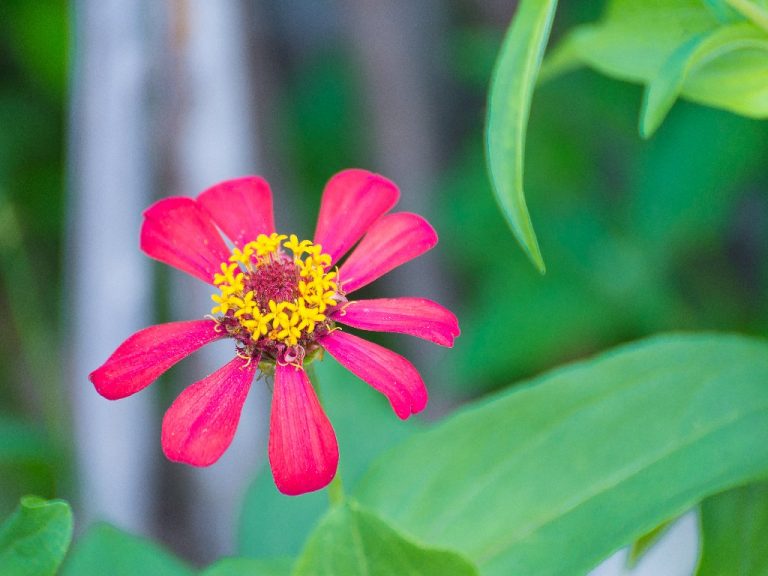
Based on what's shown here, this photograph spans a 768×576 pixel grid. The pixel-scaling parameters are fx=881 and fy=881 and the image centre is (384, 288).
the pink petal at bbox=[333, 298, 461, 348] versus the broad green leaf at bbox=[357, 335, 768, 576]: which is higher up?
the pink petal at bbox=[333, 298, 461, 348]

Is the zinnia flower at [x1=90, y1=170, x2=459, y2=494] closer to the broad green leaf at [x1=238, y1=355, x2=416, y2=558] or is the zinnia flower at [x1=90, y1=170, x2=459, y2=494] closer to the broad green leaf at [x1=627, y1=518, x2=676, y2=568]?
the broad green leaf at [x1=238, y1=355, x2=416, y2=558]

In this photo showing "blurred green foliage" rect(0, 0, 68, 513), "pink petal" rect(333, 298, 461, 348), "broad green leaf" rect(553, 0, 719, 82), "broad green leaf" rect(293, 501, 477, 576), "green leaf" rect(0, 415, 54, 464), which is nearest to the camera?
"broad green leaf" rect(293, 501, 477, 576)

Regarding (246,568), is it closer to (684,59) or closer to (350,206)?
(350,206)

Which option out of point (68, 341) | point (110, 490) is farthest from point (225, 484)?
point (68, 341)

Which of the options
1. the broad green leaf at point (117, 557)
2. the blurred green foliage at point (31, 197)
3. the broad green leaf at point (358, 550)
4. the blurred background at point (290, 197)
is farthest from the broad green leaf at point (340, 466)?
the blurred green foliage at point (31, 197)

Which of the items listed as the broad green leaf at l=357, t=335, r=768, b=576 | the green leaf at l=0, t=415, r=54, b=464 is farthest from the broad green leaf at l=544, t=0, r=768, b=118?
the green leaf at l=0, t=415, r=54, b=464

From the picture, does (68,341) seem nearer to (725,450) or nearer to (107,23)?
(107,23)

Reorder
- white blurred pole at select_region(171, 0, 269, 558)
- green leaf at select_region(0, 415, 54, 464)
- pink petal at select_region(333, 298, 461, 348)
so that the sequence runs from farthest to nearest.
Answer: green leaf at select_region(0, 415, 54, 464) < white blurred pole at select_region(171, 0, 269, 558) < pink petal at select_region(333, 298, 461, 348)
